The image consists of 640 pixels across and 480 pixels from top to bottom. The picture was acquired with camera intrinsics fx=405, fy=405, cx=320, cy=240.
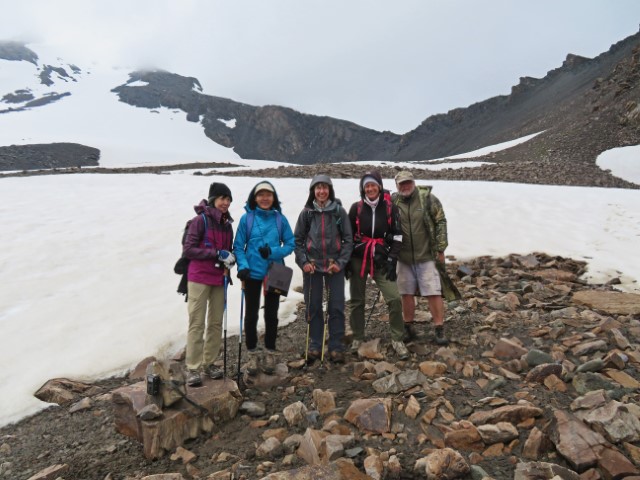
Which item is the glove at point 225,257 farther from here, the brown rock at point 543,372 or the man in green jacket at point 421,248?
the brown rock at point 543,372

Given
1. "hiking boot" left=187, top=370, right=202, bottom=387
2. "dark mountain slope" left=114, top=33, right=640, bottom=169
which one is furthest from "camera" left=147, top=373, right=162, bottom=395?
"dark mountain slope" left=114, top=33, right=640, bottom=169

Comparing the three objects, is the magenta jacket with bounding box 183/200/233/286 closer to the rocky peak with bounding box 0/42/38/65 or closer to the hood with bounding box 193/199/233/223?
the hood with bounding box 193/199/233/223

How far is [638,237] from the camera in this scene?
1095 centimetres

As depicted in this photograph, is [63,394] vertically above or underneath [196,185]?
underneath

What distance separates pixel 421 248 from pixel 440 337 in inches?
50.0

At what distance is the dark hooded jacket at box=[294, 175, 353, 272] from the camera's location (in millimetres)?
5527

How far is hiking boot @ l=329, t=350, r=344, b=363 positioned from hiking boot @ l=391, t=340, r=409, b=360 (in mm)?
735

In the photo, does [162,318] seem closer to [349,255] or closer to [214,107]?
[349,255]

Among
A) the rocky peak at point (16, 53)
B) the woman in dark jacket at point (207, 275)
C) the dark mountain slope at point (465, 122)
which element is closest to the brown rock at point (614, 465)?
the woman in dark jacket at point (207, 275)

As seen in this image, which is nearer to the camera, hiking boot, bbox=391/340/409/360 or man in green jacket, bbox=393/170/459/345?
hiking boot, bbox=391/340/409/360

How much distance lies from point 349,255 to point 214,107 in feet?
497

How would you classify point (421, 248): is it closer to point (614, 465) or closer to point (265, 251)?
point (265, 251)

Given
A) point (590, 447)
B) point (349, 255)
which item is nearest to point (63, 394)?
point (349, 255)

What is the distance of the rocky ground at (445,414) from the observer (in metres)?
3.28
